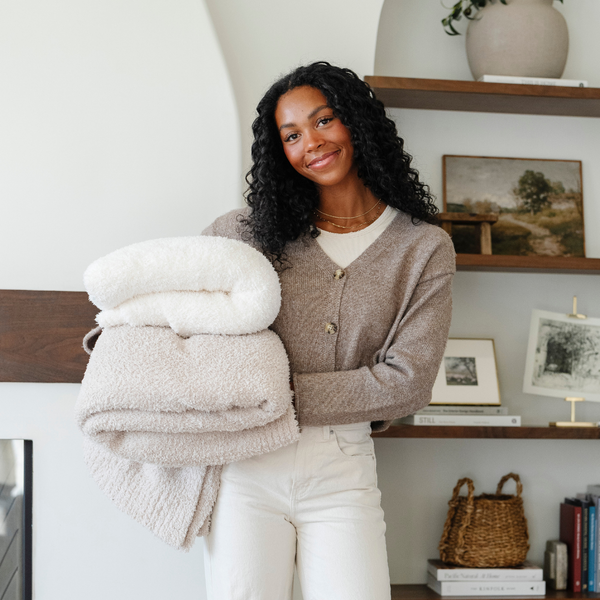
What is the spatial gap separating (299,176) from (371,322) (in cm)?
36

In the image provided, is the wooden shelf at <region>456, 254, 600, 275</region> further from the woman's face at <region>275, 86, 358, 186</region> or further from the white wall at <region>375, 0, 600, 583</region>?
the woman's face at <region>275, 86, 358, 186</region>

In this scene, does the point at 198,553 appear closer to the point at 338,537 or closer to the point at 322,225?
the point at 338,537

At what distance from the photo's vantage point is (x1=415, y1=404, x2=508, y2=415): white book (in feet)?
5.62

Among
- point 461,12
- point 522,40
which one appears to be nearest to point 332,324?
point 522,40

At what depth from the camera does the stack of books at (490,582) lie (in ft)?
5.41

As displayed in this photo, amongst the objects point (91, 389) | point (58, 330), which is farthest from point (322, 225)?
point (58, 330)

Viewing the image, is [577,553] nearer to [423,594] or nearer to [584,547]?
[584,547]

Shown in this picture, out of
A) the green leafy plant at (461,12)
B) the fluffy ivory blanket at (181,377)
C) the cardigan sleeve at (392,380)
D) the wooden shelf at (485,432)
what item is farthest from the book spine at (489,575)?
the green leafy plant at (461,12)

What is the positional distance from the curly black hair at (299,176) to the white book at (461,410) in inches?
23.4

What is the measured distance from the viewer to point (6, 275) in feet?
5.02

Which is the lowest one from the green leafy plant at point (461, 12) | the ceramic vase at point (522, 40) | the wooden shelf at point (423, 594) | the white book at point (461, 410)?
the wooden shelf at point (423, 594)

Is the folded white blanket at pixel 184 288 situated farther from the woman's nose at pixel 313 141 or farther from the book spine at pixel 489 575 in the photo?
the book spine at pixel 489 575

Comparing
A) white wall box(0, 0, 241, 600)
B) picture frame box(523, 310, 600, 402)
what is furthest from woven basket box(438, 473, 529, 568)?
white wall box(0, 0, 241, 600)

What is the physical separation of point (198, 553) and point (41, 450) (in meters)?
0.45
